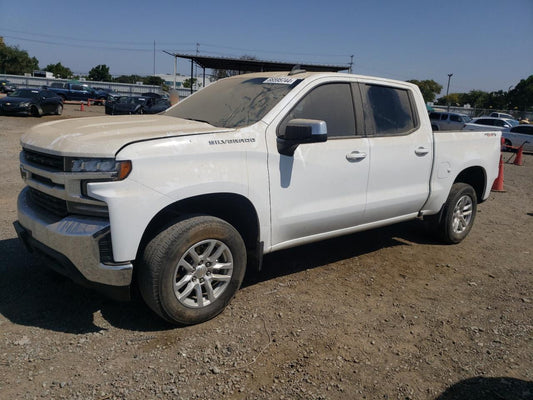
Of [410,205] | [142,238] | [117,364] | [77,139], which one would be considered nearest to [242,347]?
[117,364]

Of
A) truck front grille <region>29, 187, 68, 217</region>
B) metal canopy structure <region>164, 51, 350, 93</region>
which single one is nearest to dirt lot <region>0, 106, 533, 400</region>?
truck front grille <region>29, 187, 68, 217</region>

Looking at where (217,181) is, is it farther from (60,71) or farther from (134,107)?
(60,71)

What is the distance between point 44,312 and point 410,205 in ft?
12.1

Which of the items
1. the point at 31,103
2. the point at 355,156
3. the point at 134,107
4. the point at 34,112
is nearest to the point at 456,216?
the point at 355,156

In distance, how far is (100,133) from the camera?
10.2 feet

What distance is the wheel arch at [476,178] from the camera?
227 inches

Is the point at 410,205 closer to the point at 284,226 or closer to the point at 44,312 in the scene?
the point at 284,226

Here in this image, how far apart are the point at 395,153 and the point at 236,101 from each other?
1691 millimetres

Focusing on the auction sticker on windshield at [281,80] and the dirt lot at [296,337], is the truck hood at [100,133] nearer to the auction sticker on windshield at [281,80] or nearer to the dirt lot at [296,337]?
the auction sticker on windshield at [281,80]

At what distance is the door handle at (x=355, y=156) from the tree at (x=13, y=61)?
9378cm

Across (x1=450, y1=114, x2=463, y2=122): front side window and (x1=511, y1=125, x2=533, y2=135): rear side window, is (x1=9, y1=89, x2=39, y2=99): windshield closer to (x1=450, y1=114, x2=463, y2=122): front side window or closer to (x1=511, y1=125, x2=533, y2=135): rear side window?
(x1=450, y1=114, x2=463, y2=122): front side window

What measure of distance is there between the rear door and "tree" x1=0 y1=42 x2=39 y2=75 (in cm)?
9345

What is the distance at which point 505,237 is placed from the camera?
625 cm

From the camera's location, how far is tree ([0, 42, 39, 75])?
264 feet
